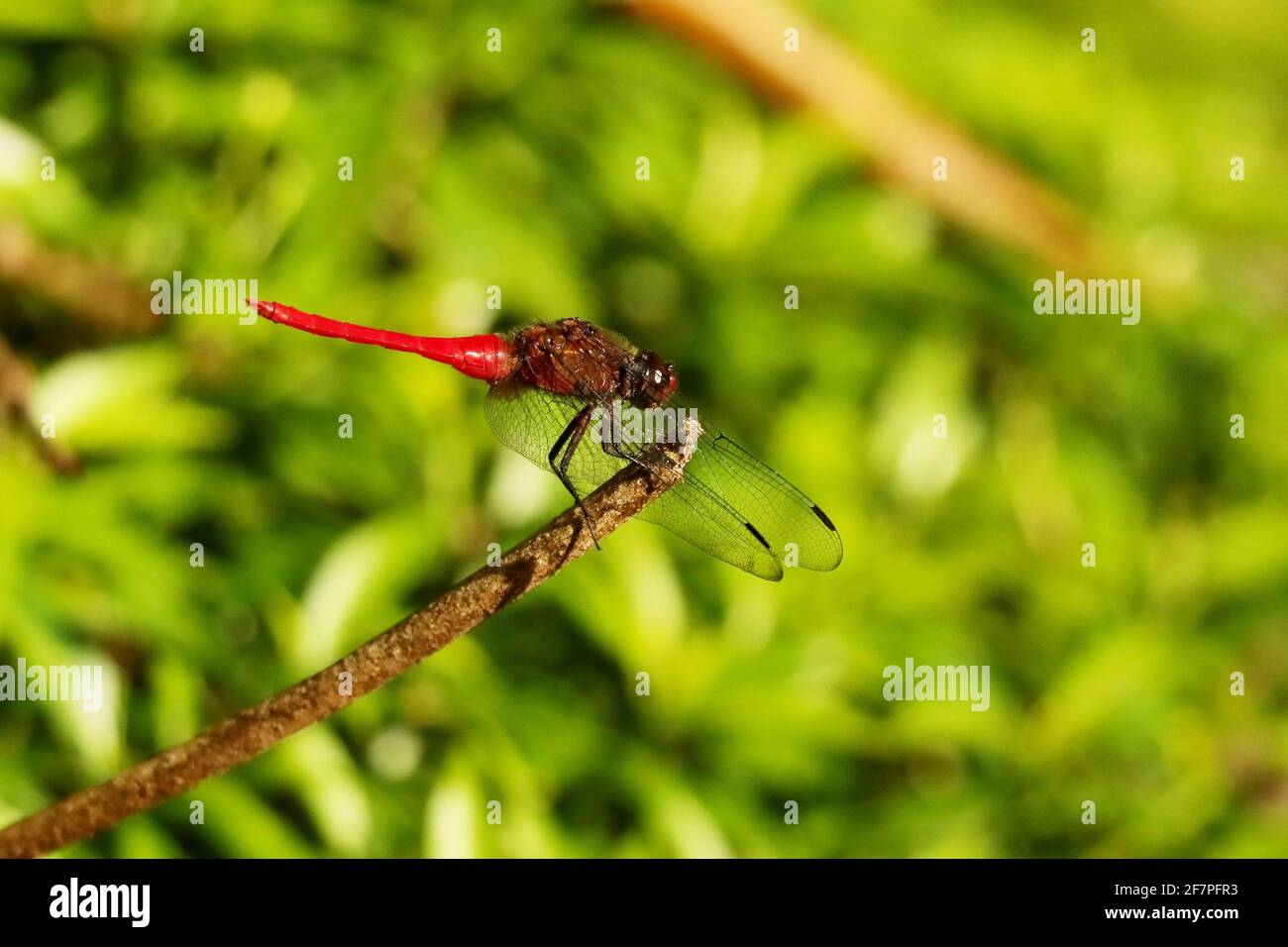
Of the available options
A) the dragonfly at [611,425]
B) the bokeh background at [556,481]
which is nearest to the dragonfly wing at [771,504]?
the dragonfly at [611,425]

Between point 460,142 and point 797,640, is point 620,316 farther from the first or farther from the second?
point 797,640

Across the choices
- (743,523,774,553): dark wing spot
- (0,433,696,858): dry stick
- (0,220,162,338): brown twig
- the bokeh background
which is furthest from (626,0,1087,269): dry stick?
(0,433,696,858): dry stick

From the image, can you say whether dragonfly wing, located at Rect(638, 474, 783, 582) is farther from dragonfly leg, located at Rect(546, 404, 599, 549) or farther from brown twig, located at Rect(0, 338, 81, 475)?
brown twig, located at Rect(0, 338, 81, 475)

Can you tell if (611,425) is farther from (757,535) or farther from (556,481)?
(556,481)

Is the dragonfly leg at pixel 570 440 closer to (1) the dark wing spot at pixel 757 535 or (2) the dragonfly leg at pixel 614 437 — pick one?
(2) the dragonfly leg at pixel 614 437
